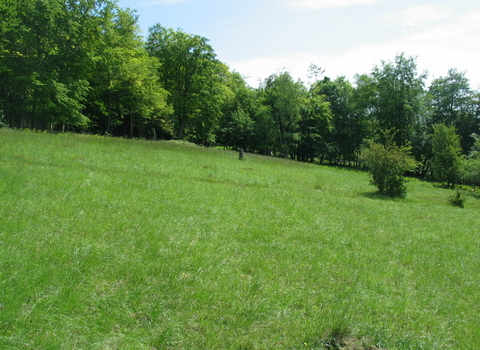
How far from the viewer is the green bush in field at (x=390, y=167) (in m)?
21.9

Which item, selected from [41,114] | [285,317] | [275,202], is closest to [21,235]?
[285,317]

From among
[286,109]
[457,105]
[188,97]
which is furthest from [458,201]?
[457,105]

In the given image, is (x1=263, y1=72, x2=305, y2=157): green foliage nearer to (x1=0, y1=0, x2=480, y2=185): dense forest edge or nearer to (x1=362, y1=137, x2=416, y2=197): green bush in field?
(x1=0, y1=0, x2=480, y2=185): dense forest edge

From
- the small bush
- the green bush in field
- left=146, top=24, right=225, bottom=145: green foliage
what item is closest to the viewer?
the small bush

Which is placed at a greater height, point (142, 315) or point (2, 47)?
point (2, 47)

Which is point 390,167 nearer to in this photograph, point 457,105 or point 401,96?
point 401,96

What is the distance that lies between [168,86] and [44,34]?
22232mm

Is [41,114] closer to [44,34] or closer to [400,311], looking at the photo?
[44,34]

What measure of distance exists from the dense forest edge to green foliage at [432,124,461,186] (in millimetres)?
138

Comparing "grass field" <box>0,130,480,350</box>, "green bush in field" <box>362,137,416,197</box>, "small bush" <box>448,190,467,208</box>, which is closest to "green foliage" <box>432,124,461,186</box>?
"small bush" <box>448,190,467,208</box>

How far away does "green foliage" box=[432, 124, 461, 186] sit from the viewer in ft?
134

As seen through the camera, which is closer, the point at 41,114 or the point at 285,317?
the point at 285,317

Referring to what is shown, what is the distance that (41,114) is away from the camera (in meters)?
30.7

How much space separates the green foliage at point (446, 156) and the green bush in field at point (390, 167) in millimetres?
23270
